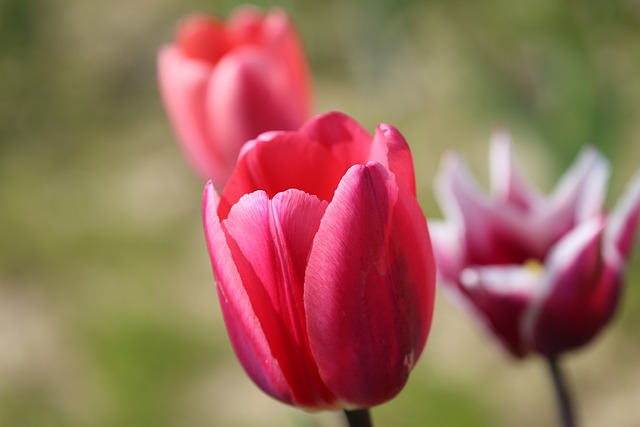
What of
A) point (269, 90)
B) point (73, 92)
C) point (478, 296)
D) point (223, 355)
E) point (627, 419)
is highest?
point (73, 92)

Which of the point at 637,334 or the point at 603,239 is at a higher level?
the point at 603,239

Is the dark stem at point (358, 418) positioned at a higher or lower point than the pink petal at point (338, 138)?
lower

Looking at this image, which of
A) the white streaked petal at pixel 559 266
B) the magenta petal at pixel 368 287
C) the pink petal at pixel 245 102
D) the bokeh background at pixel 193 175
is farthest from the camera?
the bokeh background at pixel 193 175

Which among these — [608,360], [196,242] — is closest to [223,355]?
[196,242]

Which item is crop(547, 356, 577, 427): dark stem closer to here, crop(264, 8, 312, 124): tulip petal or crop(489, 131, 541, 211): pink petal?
crop(489, 131, 541, 211): pink petal

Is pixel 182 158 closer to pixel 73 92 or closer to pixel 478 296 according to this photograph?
pixel 73 92

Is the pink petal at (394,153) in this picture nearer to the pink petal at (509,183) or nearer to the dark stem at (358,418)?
the dark stem at (358,418)

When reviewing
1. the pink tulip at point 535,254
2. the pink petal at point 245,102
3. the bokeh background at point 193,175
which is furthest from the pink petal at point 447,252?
the bokeh background at point 193,175
